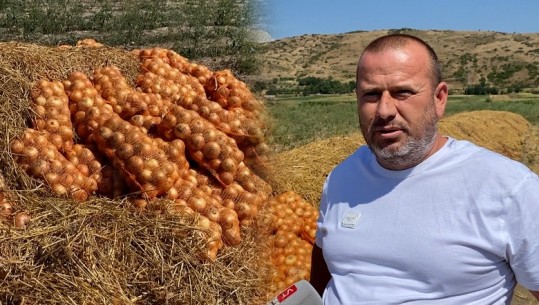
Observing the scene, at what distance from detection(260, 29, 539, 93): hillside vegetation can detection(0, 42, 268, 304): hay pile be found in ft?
207

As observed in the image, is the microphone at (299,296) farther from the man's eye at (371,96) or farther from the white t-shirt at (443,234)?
the man's eye at (371,96)

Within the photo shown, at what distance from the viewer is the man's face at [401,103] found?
1908mm

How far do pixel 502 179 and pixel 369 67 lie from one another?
565mm

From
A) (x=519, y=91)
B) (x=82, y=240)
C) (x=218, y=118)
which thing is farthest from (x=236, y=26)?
(x=519, y=91)

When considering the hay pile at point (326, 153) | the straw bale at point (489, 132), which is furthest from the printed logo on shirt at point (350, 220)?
the straw bale at point (489, 132)

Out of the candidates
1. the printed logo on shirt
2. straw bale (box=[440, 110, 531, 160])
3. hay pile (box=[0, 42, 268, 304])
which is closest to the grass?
hay pile (box=[0, 42, 268, 304])

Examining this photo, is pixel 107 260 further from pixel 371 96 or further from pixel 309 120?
pixel 309 120

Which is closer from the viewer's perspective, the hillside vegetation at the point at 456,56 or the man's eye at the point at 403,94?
the man's eye at the point at 403,94

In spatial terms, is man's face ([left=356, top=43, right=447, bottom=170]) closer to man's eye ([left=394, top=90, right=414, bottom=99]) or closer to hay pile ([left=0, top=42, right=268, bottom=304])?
man's eye ([left=394, top=90, right=414, bottom=99])

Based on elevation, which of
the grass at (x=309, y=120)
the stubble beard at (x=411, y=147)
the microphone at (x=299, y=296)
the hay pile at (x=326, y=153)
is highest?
the stubble beard at (x=411, y=147)

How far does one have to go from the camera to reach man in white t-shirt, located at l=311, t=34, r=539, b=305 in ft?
5.67

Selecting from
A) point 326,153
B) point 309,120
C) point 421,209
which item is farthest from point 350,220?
point 309,120

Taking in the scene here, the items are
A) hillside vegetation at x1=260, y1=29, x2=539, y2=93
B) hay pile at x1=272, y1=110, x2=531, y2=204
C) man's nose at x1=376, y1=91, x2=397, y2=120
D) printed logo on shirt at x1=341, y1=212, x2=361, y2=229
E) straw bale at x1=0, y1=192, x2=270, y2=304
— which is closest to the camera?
man's nose at x1=376, y1=91, x2=397, y2=120

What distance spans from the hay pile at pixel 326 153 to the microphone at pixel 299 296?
2354mm
